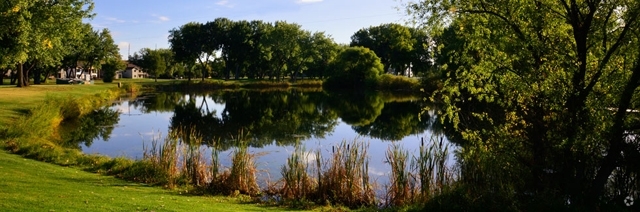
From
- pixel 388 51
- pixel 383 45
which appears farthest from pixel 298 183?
pixel 383 45

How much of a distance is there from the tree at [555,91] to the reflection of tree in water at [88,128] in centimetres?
1916

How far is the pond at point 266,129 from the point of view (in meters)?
21.9

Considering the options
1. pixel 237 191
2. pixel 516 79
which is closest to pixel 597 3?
pixel 516 79

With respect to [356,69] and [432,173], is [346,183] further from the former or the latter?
[356,69]

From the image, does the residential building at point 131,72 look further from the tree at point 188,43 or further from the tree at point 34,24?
the tree at point 34,24

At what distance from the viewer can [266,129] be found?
3142cm

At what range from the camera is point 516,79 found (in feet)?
32.2

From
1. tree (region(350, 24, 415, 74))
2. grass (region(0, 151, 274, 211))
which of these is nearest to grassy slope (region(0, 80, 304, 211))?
grass (region(0, 151, 274, 211))

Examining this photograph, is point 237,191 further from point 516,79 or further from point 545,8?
point 545,8

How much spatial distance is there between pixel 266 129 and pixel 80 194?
21.1 metres

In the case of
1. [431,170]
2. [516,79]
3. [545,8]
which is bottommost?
[431,170]

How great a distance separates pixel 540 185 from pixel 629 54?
10.1 ft

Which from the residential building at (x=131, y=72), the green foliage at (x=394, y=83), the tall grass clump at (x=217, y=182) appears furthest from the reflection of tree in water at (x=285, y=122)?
the residential building at (x=131, y=72)

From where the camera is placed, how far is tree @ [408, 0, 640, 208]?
8.95 meters
